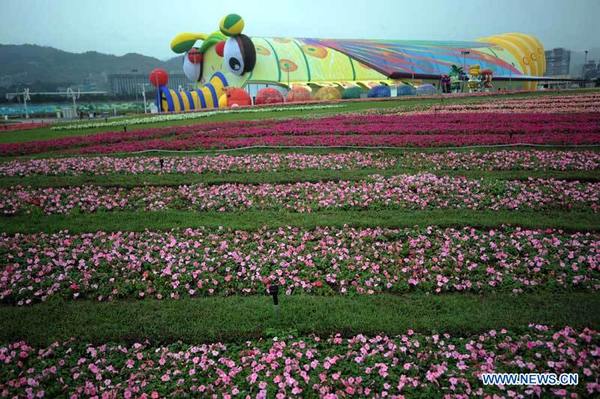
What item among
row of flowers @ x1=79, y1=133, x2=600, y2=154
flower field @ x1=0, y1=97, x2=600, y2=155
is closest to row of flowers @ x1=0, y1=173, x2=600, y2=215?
row of flowers @ x1=79, y1=133, x2=600, y2=154

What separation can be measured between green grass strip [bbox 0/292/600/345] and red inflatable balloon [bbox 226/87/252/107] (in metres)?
35.3

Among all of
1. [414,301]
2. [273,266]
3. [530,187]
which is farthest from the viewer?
[530,187]

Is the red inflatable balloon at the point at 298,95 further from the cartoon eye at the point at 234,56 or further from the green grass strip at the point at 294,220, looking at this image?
the green grass strip at the point at 294,220

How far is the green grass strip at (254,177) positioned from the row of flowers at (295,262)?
3098 mm

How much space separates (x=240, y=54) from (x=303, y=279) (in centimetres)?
4088

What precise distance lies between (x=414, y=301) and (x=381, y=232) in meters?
1.99

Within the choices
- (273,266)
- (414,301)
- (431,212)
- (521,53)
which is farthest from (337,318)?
(521,53)

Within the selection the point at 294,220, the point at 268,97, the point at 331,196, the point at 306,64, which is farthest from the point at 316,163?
the point at 306,64

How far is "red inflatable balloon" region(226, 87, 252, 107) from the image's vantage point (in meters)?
39.1

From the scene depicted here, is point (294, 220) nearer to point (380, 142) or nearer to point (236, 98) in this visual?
point (380, 142)

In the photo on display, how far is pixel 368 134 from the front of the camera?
53.0ft

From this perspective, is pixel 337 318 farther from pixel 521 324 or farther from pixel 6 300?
pixel 6 300

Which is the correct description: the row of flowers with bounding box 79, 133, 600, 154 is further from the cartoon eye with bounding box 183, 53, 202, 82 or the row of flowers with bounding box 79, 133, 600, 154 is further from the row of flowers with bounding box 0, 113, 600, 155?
the cartoon eye with bounding box 183, 53, 202, 82

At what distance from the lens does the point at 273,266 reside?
573cm
